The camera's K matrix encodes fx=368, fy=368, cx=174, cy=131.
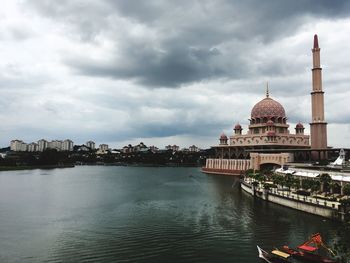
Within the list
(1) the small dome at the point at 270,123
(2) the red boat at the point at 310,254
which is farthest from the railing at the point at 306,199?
(1) the small dome at the point at 270,123

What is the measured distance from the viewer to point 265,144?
88000 millimetres

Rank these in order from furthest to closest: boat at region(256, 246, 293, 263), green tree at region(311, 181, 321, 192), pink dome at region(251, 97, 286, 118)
Answer: pink dome at region(251, 97, 286, 118) < green tree at region(311, 181, 321, 192) < boat at region(256, 246, 293, 263)

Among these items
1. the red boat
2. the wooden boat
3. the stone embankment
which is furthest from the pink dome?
the wooden boat

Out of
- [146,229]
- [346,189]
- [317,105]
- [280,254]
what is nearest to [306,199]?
[346,189]

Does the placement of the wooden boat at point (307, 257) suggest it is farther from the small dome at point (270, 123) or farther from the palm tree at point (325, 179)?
the small dome at point (270, 123)

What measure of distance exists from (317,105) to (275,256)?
173 ft

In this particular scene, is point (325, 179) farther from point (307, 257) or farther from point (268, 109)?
point (268, 109)

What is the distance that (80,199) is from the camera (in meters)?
48.2

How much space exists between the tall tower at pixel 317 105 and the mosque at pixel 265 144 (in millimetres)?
196

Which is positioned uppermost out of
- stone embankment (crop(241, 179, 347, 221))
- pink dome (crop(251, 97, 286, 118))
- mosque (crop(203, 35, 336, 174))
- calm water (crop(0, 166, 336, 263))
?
pink dome (crop(251, 97, 286, 118))

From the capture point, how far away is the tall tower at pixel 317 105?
67.4 meters

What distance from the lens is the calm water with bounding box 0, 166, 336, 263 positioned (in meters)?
23.5

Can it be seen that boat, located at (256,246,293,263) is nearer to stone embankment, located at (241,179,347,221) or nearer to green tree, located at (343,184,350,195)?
stone embankment, located at (241,179,347,221)

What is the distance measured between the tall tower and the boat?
52361 millimetres
